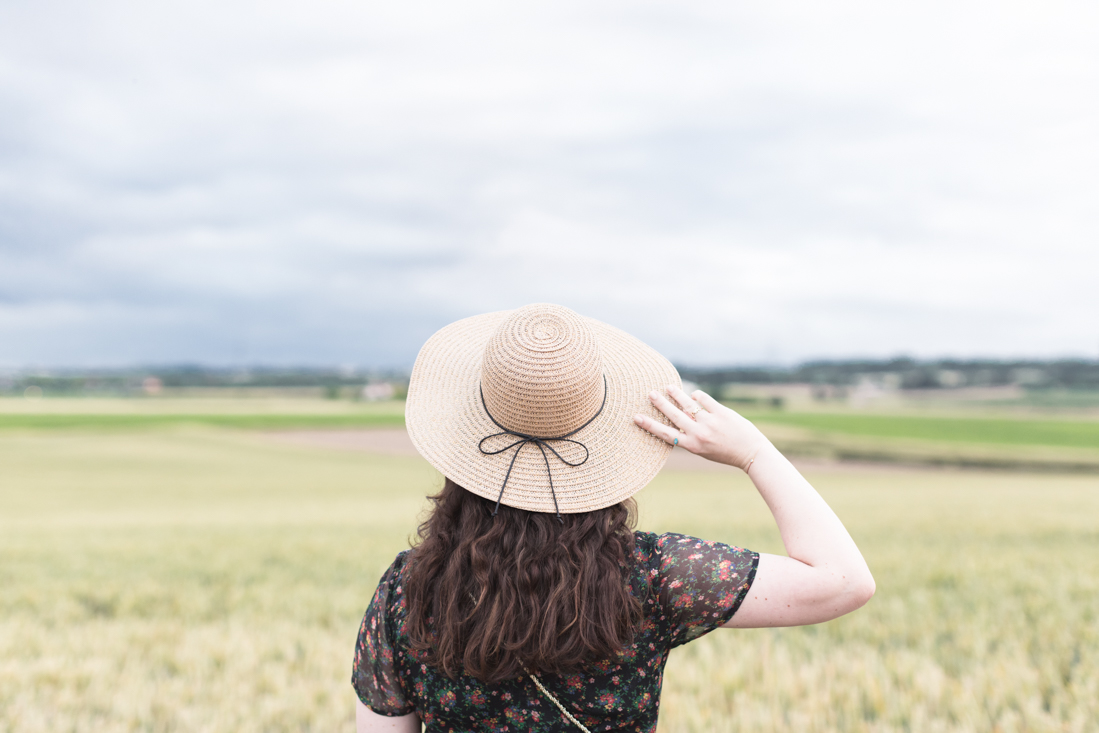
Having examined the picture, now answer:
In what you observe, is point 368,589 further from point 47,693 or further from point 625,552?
point 625,552

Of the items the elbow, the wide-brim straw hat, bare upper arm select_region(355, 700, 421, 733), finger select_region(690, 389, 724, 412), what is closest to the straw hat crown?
the wide-brim straw hat

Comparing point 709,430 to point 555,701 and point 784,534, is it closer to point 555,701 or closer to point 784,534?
point 784,534

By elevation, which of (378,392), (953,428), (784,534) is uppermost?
(953,428)

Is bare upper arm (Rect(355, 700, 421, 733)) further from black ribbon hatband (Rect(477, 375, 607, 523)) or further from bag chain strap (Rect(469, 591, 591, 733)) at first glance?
black ribbon hatband (Rect(477, 375, 607, 523))

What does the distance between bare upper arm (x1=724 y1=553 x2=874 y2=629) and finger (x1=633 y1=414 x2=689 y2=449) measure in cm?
32

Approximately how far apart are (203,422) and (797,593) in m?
62.0

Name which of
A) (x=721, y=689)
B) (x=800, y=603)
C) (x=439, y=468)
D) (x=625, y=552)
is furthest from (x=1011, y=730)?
(x=439, y=468)

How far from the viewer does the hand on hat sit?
1580mm

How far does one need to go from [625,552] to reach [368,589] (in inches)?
205

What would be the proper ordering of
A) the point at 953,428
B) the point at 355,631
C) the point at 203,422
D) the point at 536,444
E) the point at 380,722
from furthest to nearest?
the point at 203,422 → the point at 953,428 → the point at 355,631 → the point at 380,722 → the point at 536,444

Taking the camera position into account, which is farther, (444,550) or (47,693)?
(47,693)

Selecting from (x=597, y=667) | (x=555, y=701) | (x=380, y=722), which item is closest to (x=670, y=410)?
(x=597, y=667)

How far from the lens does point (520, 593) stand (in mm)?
1533

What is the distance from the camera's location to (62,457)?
3123 cm
